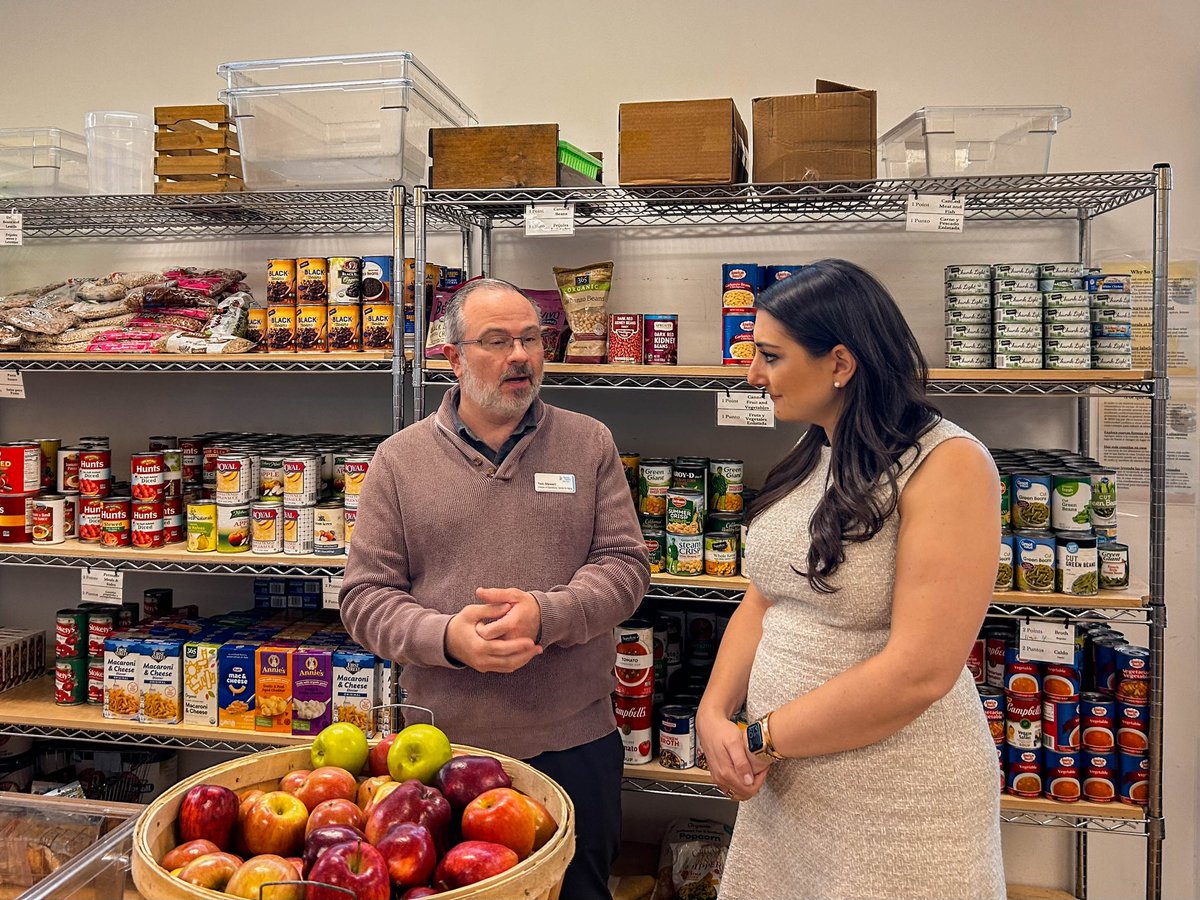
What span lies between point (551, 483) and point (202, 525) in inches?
49.9

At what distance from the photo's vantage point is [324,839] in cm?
98

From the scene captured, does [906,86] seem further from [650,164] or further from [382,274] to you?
[382,274]

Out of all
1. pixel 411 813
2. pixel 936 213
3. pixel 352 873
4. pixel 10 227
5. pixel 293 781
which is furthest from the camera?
pixel 10 227

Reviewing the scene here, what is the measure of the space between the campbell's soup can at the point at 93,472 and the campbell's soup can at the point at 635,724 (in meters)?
1.57

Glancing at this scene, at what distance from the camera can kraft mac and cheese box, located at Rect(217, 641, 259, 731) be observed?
2549 mm

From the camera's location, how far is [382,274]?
2.50 meters

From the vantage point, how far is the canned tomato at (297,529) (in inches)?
99.3

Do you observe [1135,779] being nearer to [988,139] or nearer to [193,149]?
[988,139]

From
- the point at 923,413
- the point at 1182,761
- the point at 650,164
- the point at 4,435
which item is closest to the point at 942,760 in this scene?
the point at 923,413

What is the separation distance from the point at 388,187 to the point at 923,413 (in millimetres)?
1592

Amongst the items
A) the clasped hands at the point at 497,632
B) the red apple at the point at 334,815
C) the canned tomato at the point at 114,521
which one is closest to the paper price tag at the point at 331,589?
the canned tomato at the point at 114,521

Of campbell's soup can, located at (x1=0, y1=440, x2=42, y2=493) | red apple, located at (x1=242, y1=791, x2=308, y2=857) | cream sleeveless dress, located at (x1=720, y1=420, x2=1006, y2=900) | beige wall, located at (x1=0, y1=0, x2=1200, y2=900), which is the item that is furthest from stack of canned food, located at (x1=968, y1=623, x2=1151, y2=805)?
campbell's soup can, located at (x1=0, y1=440, x2=42, y2=493)

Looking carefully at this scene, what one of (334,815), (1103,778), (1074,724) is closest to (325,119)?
(334,815)

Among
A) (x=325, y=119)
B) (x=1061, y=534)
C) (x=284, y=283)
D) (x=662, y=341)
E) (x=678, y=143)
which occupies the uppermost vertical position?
(x=325, y=119)
